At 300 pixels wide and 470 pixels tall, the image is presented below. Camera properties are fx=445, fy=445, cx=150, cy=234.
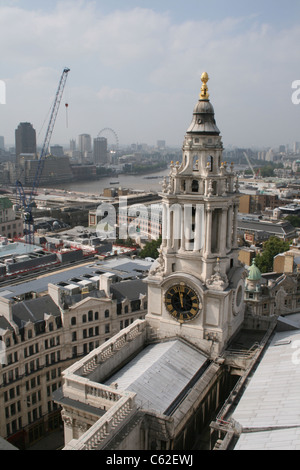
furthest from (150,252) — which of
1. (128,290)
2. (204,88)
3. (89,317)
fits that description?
(204,88)

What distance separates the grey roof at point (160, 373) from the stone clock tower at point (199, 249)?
128 centimetres

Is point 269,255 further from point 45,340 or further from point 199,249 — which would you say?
point 199,249

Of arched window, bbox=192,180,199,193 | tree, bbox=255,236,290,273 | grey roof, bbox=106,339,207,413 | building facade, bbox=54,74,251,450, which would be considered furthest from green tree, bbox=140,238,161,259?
grey roof, bbox=106,339,207,413

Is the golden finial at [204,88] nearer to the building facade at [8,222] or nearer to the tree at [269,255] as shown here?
the tree at [269,255]

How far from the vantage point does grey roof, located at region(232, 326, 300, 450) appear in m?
17.8

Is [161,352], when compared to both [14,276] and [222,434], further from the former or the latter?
[14,276]

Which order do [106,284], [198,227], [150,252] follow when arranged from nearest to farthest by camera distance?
1. [198,227]
2. [106,284]
3. [150,252]

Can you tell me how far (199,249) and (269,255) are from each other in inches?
2218

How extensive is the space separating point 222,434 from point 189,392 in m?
3.44

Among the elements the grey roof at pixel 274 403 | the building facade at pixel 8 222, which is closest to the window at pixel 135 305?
the grey roof at pixel 274 403

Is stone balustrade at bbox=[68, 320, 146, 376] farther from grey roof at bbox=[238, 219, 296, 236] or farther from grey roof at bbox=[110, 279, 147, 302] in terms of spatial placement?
grey roof at bbox=[238, 219, 296, 236]

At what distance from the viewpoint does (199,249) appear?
27172mm

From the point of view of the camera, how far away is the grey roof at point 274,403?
17.8 m

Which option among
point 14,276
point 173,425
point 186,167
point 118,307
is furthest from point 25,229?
point 173,425
